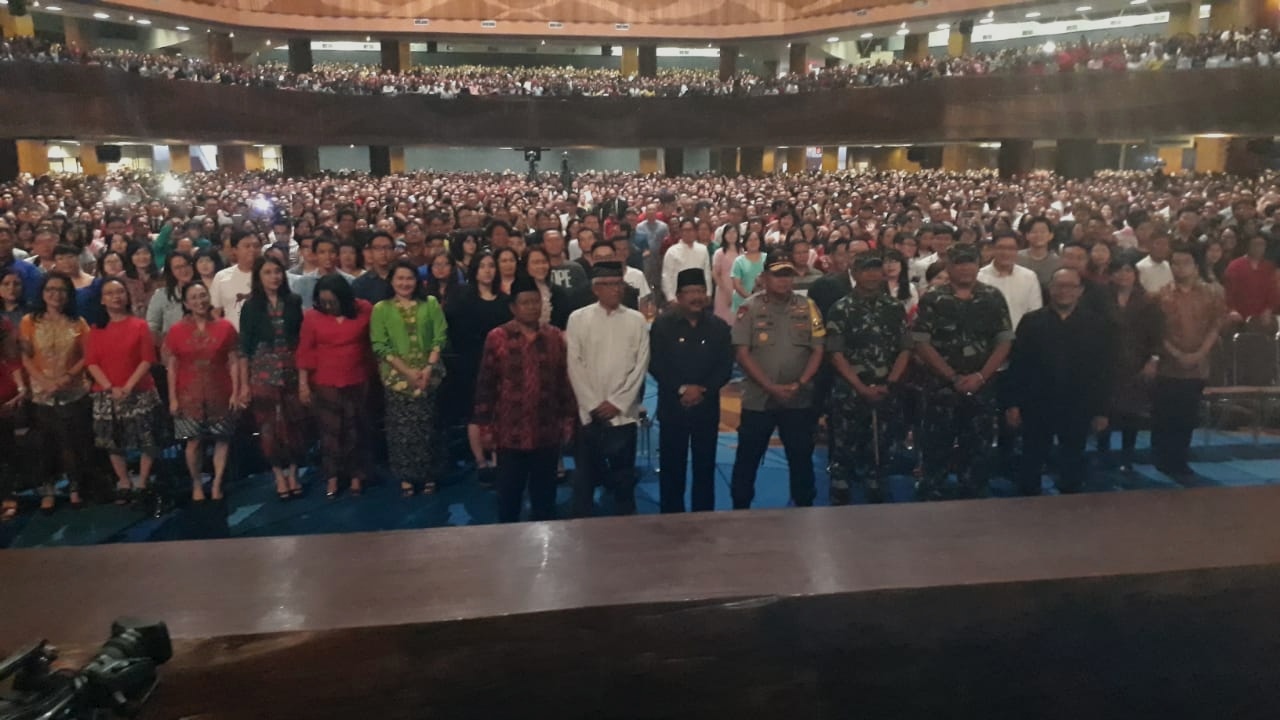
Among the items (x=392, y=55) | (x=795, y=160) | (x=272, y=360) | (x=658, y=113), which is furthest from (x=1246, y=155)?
(x=392, y=55)

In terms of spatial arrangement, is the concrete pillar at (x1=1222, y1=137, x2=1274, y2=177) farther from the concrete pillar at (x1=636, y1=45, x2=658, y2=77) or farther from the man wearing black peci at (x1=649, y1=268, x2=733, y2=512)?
the man wearing black peci at (x1=649, y1=268, x2=733, y2=512)

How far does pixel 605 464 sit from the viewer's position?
16.5 feet

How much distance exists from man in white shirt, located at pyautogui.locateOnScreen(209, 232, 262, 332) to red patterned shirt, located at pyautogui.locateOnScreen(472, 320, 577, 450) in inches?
88.0

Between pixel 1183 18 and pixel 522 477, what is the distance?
29.2 metres

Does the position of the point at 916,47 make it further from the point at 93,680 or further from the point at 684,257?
the point at 93,680

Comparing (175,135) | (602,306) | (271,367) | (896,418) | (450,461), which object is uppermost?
(175,135)

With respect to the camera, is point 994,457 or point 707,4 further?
point 707,4

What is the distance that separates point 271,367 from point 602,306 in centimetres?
212

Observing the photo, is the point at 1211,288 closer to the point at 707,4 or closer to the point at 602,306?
the point at 602,306

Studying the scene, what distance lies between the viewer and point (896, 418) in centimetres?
545

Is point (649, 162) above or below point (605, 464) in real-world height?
above

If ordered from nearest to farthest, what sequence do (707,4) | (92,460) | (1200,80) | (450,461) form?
1. (92,460)
2. (450,461)
3. (1200,80)
4. (707,4)

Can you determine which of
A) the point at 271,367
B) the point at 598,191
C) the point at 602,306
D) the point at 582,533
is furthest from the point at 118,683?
the point at 598,191

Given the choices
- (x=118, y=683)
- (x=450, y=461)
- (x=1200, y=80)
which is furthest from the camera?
(x=1200, y=80)
